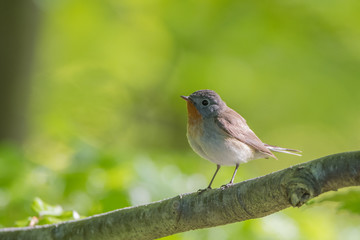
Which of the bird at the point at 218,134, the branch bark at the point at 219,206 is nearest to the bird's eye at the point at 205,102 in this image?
the bird at the point at 218,134

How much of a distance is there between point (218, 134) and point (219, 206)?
1239 millimetres

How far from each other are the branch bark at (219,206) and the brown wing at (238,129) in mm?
1017

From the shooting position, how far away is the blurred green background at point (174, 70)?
9.36 metres

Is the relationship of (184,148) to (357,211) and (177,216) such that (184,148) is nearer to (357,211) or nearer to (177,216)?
(177,216)

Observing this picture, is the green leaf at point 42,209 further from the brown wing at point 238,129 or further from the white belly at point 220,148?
the brown wing at point 238,129

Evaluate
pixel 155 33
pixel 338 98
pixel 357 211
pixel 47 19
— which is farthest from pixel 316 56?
pixel 357 211

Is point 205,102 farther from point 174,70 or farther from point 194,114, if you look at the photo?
point 174,70

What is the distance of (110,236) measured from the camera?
2916mm

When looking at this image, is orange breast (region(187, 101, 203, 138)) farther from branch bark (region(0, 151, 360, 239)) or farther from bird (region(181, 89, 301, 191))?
branch bark (region(0, 151, 360, 239))

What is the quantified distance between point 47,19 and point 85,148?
15.6ft

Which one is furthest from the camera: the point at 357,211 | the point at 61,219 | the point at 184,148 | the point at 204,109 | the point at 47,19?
the point at 184,148

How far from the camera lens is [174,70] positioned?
1069 centimetres

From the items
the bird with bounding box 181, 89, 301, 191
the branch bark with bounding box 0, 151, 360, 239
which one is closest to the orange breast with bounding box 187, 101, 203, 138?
the bird with bounding box 181, 89, 301, 191

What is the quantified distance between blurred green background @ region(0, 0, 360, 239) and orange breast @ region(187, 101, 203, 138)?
3433mm
